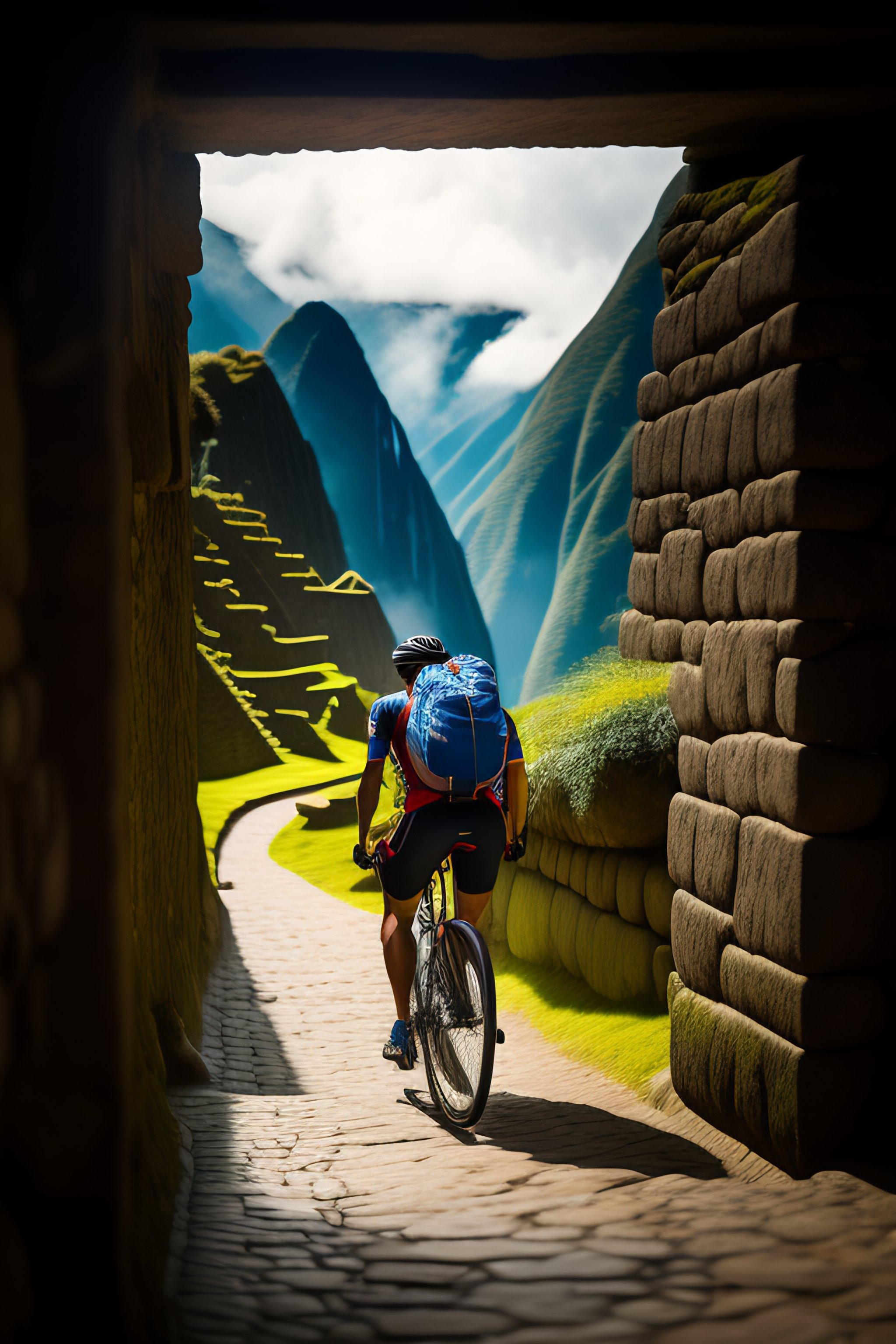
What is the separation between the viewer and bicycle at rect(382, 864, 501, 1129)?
137 inches

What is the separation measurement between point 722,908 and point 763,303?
2.05 metres

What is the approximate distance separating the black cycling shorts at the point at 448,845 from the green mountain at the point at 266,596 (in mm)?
15852

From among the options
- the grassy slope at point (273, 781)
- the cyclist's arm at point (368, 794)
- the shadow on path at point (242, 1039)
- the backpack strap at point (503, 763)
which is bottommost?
the grassy slope at point (273, 781)

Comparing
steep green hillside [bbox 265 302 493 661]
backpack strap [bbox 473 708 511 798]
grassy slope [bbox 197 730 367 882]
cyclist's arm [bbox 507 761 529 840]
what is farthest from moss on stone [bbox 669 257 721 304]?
steep green hillside [bbox 265 302 493 661]

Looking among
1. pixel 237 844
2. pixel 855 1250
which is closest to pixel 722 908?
pixel 855 1250

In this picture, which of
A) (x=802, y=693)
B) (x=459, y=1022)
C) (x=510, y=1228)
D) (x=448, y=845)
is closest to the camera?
(x=510, y=1228)

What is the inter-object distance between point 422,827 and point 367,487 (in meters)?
62.0

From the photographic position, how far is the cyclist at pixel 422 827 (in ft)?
12.6

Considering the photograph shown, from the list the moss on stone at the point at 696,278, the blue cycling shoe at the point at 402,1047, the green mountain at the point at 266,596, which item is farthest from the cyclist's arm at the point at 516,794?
the green mountain at the point at 266,596

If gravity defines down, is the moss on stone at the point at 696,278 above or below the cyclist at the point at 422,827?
above

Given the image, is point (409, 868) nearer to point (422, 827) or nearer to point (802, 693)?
point (422, 827)

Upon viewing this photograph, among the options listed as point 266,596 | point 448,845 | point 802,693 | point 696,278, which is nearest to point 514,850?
point 448,845

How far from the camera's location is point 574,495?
51719mm

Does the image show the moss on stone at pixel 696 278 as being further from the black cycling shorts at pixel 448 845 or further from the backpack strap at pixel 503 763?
the black cycling shorts at pixel 448 845
